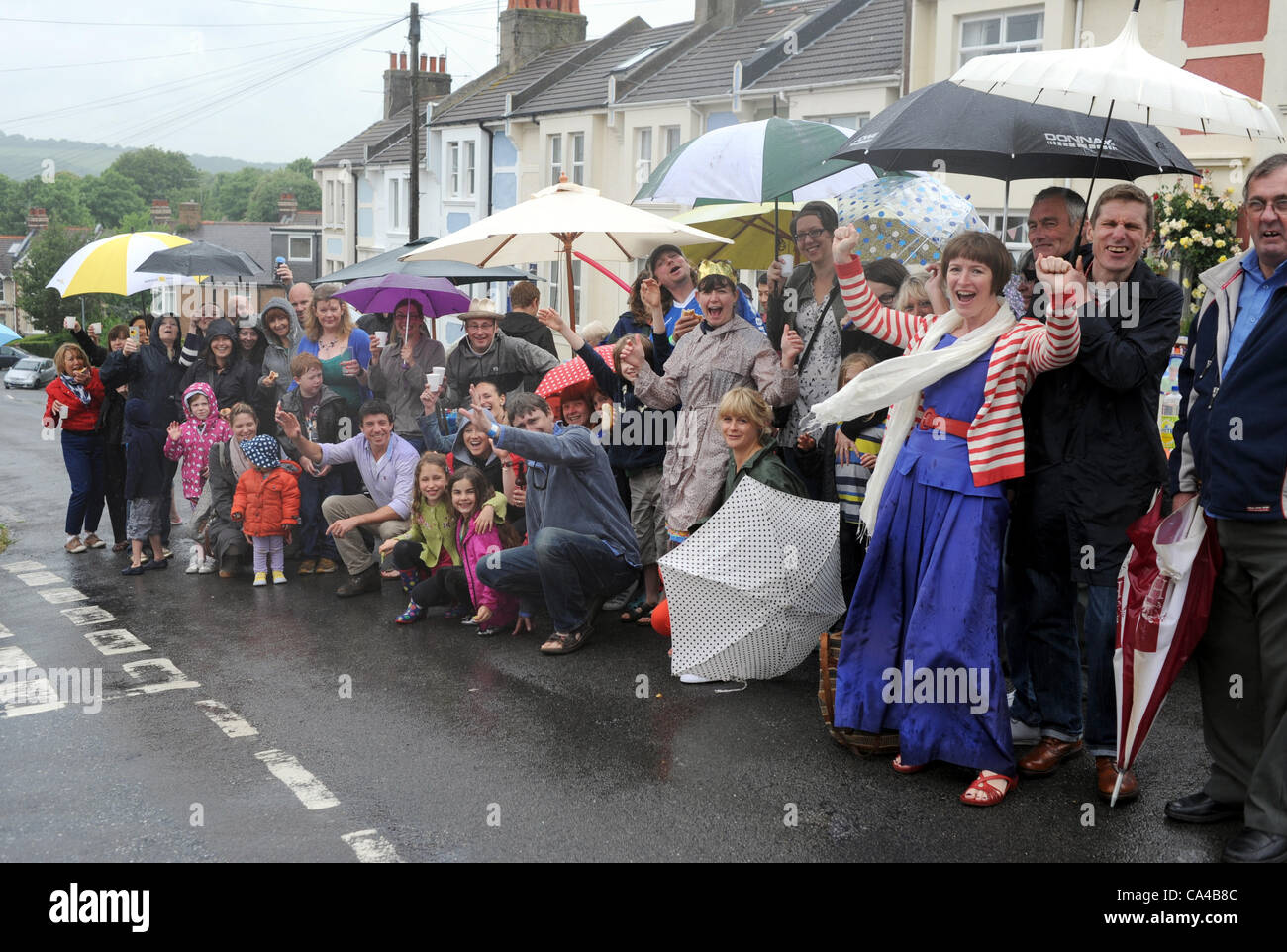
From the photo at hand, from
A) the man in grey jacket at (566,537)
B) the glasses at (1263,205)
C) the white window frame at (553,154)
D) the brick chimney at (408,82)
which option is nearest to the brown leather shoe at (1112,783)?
the glasses at (1263,205)

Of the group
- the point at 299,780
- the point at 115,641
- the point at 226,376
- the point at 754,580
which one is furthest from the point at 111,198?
the point at 299,780

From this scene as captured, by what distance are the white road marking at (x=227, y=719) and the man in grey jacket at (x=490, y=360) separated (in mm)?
Answer: 3768

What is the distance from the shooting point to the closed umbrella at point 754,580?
6441 millimetres

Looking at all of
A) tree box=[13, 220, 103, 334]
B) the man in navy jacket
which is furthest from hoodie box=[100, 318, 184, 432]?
tree box=[13, 220, 103, 334]

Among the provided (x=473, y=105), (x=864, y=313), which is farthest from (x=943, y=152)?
(x=473, y=105)

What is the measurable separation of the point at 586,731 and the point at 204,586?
14.6 feet

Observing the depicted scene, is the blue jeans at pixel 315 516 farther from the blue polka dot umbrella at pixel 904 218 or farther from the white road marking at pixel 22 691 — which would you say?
the blue polka dot umbrella at pixel 904 218

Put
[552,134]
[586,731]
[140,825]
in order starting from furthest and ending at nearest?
1. [552,134]
2. [586,731]
3. [140,825]

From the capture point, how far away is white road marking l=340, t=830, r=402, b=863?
15.0 feet

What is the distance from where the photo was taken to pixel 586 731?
19.7 ft

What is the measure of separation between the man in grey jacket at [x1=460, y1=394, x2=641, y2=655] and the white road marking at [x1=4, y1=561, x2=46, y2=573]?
451 cm

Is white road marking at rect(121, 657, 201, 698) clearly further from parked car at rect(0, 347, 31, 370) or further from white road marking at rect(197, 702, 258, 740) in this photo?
parked car at rect(0, 347, 31, 370)

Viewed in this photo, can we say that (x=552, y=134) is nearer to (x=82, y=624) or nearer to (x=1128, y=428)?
(x=82, y=624)

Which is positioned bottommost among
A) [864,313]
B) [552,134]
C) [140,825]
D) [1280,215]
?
[140,825]
